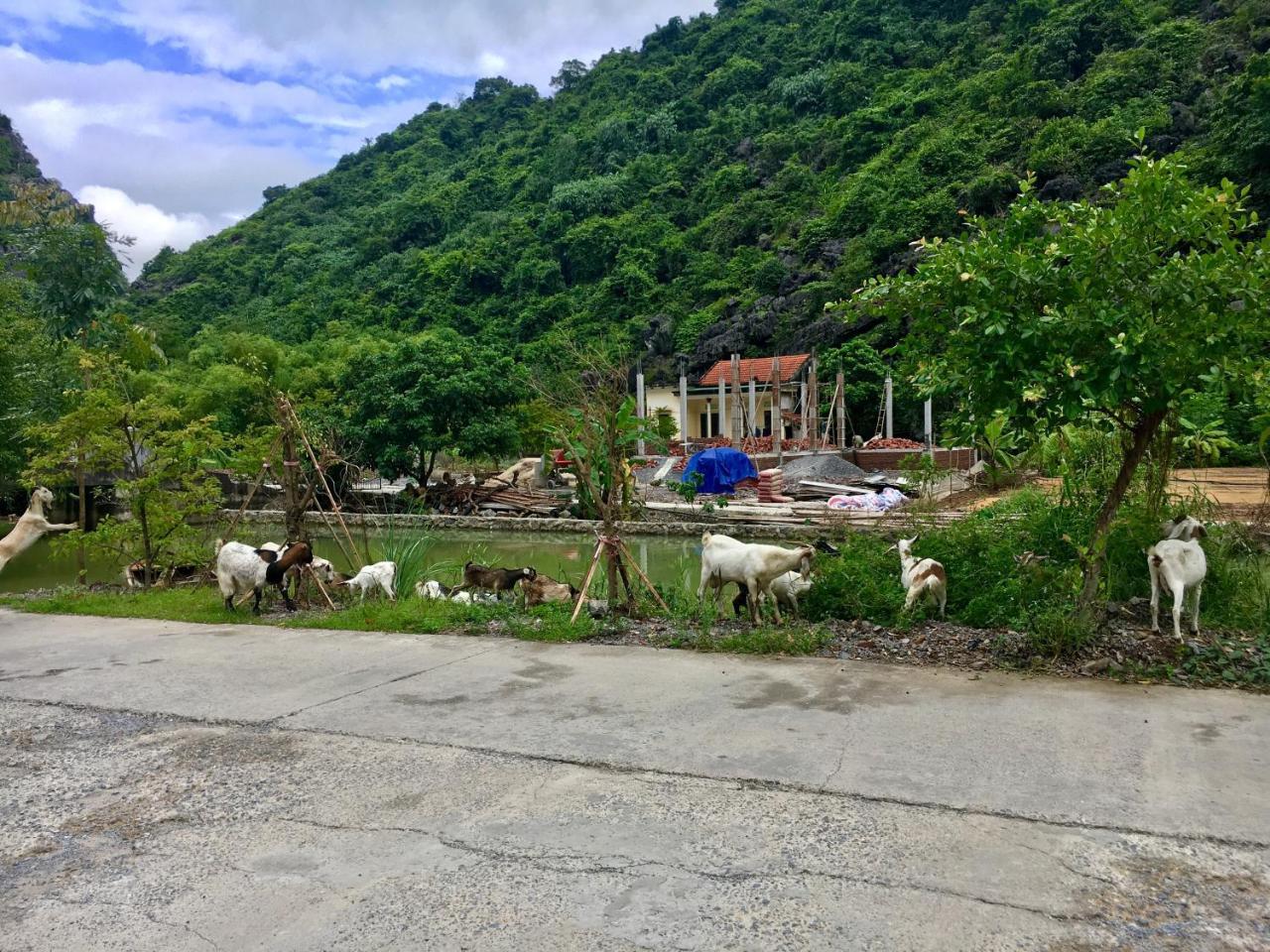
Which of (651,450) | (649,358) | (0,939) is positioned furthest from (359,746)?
(649,358)

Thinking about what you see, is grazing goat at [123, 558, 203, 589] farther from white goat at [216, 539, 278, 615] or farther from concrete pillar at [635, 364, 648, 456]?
concrete pillar at [635, 364, 648, 456]

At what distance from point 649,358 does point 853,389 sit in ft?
45.6

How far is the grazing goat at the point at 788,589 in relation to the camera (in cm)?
723

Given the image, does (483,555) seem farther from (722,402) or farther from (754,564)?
(722,402)

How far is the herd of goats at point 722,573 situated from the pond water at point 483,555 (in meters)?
1.43

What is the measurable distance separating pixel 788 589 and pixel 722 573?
1.81 ft

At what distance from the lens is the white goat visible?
333 inches

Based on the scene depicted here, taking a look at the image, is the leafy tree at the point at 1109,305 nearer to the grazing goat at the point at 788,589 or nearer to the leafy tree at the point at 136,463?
the grazing goat at the point at 788,589

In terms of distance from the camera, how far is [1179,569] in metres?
5.82

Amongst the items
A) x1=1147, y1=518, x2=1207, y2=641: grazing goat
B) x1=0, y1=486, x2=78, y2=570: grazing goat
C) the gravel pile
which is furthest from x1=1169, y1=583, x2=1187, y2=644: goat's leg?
the gravel pile

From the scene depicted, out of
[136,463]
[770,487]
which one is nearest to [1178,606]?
[136,463]

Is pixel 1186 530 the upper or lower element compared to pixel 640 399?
lower

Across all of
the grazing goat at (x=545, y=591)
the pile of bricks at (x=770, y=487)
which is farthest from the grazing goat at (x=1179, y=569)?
the pile of bricks at (x=770, y=487)

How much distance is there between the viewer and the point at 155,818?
3.62 metres
